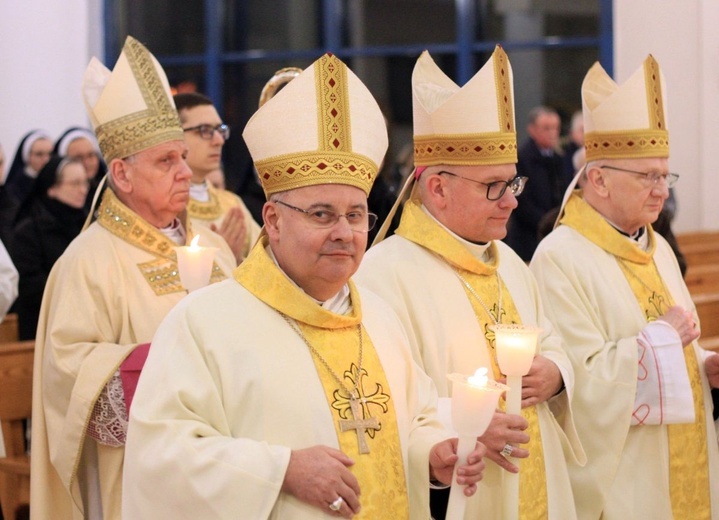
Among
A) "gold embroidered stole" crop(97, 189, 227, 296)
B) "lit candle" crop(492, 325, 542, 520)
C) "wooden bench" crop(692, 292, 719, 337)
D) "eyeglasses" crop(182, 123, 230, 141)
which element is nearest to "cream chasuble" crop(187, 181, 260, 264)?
"eyeglasses" crop(182, 123, 230, 141)

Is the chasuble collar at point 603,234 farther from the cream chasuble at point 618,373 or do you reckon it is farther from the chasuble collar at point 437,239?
the chasuble collar at point 437,239

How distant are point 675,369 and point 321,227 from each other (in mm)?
2010

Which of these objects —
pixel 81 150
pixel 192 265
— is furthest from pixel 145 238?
pixel 81 150

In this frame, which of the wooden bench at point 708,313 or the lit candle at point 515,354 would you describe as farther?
the wooden bench at point 708,313

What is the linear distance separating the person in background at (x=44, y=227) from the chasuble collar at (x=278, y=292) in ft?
11.3

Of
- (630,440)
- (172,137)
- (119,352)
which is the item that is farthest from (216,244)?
(630,440)

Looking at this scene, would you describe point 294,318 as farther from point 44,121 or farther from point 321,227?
point 44,121

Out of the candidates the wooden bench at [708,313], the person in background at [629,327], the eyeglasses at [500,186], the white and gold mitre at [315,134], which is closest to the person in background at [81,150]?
the wooden bench at [708,313]

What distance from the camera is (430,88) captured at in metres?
4.36

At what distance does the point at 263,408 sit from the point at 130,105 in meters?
2.08

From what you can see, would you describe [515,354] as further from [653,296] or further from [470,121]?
[653,296]

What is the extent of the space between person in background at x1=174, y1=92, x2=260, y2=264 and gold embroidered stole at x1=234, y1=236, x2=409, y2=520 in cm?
239

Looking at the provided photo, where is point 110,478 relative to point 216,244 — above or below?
below

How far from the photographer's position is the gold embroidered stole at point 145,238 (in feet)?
15.3
